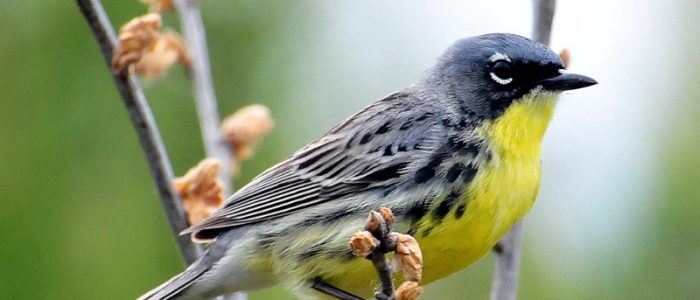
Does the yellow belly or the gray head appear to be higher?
the gray head

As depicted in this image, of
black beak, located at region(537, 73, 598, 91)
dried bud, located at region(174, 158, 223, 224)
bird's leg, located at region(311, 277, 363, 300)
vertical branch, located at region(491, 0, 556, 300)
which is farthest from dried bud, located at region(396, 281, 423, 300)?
black beak, located at region(537, 73, 598, 91)

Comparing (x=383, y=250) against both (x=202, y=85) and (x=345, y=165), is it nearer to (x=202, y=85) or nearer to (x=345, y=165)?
(x=202, y=85)

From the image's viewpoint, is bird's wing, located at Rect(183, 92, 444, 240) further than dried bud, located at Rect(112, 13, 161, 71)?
Yes

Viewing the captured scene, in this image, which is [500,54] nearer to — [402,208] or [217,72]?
[402,208]

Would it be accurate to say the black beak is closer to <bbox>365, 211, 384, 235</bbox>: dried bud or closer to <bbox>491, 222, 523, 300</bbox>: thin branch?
<bbox>491, 222, 523, 300</bbox>: thin branch

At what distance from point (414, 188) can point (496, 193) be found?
0.31m

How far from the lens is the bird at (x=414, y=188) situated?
4.44 metres

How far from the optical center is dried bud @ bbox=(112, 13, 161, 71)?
3920 mm

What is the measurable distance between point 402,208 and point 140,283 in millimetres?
1465

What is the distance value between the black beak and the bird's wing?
462 mm

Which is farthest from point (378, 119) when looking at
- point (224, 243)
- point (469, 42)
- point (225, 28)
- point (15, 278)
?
point (15, 278)

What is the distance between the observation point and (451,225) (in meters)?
4.36

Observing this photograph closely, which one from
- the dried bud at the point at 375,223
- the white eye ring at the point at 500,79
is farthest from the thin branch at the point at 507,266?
the dried bud at the point at 375,223

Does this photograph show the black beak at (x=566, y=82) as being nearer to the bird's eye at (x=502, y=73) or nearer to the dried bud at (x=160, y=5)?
the bird's eye at (x=502, y=73)
